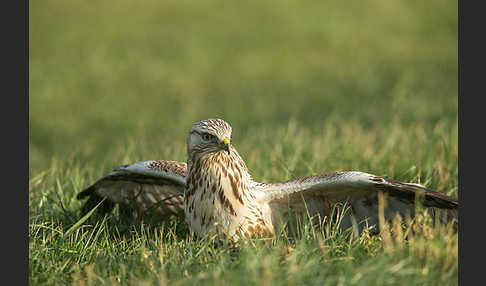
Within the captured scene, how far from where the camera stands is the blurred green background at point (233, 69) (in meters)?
9.58

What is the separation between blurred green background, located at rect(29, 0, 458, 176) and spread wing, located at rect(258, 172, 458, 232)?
9.18 ft

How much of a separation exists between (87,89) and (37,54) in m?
2.17

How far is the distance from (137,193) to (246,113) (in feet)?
17.4

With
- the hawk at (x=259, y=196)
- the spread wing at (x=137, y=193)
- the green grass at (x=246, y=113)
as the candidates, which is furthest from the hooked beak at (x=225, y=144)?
the spread wing at (x=137, y=193)

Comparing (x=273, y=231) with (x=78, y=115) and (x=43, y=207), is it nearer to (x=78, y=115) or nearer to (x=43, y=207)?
(x=43, y=207)

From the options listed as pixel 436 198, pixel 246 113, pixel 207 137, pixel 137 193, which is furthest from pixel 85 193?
pixel 246 113

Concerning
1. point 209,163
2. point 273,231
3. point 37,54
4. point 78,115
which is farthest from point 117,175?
point 37,54

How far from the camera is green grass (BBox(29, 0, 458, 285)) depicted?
354 cm

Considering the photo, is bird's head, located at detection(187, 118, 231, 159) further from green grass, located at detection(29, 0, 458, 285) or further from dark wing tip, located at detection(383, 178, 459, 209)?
dark wing tip, located at detection(383, 178, 459, 209)

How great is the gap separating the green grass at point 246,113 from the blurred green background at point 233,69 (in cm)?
5

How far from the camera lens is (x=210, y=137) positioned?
165 inches

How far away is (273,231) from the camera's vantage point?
4.40m

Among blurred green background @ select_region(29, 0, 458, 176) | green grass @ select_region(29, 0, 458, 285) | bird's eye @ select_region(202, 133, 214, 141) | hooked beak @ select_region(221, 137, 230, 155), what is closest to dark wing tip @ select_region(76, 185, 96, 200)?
green grass @ select_region(29, 0, 458, 285)

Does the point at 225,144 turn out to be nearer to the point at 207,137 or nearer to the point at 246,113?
the point at 207,137
